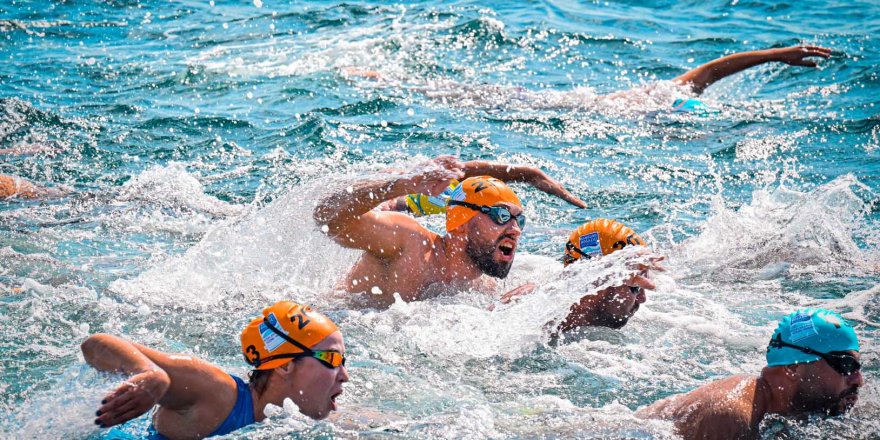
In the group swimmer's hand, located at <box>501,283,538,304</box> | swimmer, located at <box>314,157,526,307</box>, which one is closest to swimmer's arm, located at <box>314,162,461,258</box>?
swimmer, located at <box>314,157,526,307</box>

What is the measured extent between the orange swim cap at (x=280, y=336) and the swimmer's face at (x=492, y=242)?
2.40 meters


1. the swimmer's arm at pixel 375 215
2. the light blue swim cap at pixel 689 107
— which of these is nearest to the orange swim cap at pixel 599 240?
the swimmer's arm at pixel 375 215

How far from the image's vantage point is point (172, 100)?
13.1 m

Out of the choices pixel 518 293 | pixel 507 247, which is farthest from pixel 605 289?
pixel 507 247

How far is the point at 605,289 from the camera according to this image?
623cm

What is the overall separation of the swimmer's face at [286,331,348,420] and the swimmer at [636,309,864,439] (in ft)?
6.00

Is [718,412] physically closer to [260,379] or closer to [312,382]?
[312,382]

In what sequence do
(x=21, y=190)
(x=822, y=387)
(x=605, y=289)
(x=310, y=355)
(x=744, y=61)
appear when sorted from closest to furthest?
1. (x=310, y=355)
2. (x=822, y=387)
3. (x=605, y=289)
4. (x=21, y=190)
5. (x=744, y=61)

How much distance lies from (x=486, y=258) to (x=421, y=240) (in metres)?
0.51

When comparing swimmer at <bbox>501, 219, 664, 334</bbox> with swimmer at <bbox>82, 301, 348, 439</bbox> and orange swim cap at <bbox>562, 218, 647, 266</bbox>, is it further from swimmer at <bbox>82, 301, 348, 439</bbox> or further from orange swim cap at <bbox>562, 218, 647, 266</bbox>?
swimmer at <bbox>82, 301, 348, 439</bbox>

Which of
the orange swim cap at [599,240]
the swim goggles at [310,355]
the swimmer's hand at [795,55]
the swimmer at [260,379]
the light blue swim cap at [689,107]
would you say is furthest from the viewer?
the light blue swim cap at [689,107]

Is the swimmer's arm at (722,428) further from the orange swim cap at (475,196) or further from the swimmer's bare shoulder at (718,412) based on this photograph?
A: the orange swim cap at (475,196)

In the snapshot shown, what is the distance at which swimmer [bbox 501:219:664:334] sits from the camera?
6195 millimetres

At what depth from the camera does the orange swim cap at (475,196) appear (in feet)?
21.6
